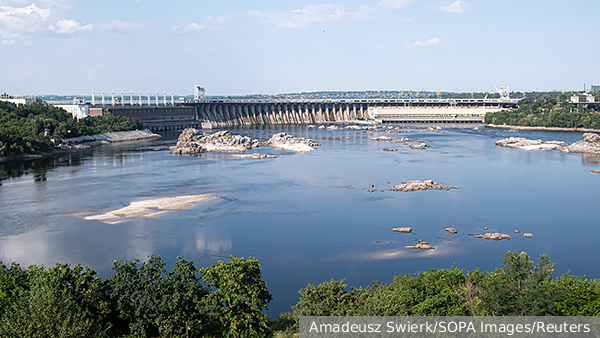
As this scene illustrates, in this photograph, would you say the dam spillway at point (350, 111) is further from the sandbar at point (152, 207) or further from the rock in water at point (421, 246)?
the rock in water at point (421, 246)

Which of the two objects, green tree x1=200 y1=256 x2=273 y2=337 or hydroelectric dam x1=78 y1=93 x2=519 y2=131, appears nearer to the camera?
green tree x1=200 y1=256 x2=273 y2=337

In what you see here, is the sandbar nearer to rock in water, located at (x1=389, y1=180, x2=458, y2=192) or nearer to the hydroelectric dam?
rock in water, located at (x1=389, y1=180, x2=458, y2=192)

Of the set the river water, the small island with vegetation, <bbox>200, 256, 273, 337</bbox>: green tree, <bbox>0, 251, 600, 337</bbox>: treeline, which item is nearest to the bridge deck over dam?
the small island with vegetation

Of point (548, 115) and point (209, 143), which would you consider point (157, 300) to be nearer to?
point (209, 143)

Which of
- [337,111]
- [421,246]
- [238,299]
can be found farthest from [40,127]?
[337,111]

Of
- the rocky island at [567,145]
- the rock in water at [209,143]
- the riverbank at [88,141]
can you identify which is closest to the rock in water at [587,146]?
the rocky island at [567,145]

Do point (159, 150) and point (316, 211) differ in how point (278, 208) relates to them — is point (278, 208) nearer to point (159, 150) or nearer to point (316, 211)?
point (316, 211)
